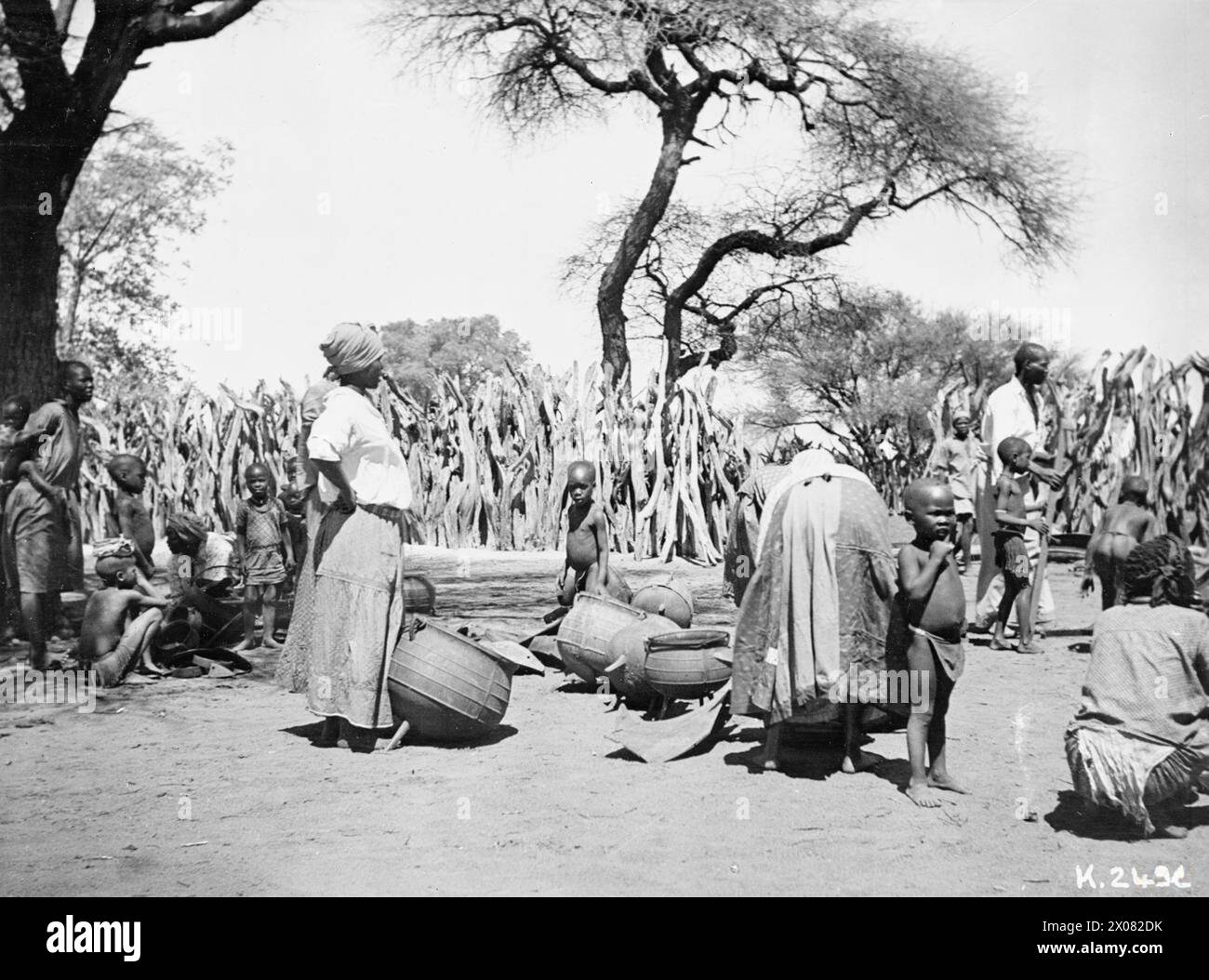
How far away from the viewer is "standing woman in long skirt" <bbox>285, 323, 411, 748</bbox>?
16.6ft

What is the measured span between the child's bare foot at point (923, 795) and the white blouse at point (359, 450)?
2.32m

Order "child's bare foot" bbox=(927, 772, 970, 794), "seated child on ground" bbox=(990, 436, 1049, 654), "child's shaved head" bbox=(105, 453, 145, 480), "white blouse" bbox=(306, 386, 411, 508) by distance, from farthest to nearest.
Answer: "seated child on ground" bbox=(990, 436, 1049, 654) → "child's shaved head" bbox=(105, 453, 145, 480) → "white blouse" bbox=(306, 386, 411, 508) → "child's bare foot" bbox=(927, 772, 970, 794)

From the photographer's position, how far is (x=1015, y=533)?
7.40 metres

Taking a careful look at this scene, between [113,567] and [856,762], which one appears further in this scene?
[113,567]

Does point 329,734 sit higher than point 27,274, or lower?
lower

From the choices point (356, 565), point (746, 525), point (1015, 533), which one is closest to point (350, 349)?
point (356, 565)

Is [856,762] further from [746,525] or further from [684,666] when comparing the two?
[746,525]

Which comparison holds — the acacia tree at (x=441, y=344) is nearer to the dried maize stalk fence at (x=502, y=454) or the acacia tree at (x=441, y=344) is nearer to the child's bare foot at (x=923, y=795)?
the dried maize stalk fence at (x=502, y=454)

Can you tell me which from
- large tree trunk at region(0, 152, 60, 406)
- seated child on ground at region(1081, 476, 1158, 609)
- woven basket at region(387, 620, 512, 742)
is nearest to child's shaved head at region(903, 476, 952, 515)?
woven basket at region(387, 620, 512, 742)

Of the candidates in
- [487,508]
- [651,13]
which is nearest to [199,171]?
[651,13]

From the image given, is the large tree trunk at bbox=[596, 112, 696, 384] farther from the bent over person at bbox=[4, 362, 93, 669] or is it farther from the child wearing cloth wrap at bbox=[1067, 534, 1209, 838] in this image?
the child wearing cloth wrap at bbox=[1067, 534, 1209, 838]

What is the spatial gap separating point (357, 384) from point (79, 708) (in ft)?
7.77

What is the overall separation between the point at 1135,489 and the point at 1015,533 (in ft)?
2.56

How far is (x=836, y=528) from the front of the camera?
463cm
